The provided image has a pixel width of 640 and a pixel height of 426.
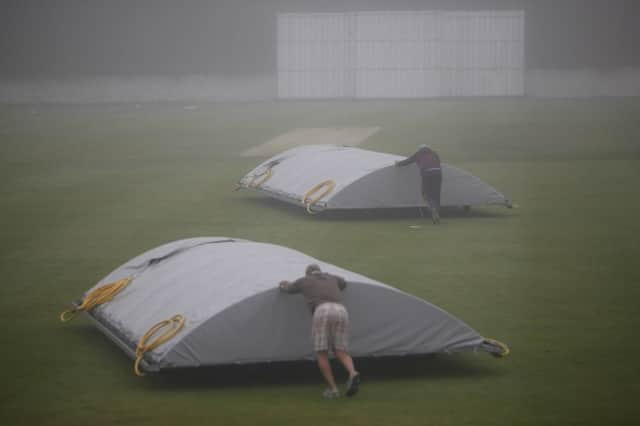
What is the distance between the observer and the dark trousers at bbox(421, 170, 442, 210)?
23.4m

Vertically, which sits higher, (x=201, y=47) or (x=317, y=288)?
(x=201, y=47)

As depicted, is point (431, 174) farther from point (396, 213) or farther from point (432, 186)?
point (396, 213)

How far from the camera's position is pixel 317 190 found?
80.7 feet

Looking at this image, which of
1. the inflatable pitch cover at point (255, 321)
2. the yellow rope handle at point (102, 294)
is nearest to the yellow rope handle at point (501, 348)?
the inflatable pitch cover at point (255, 321)

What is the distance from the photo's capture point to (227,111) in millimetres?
59594

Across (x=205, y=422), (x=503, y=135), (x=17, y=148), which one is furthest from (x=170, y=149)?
(x=205, y=422)

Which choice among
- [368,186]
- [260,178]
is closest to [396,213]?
[368,186]

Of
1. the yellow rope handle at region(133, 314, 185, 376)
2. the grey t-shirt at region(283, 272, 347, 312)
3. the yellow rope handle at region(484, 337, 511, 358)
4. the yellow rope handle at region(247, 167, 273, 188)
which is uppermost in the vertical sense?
the grey t-shirt at region(283, 272, 347, 312)

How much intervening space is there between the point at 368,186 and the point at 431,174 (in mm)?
1470

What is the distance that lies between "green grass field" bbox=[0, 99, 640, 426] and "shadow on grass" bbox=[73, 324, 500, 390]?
3cm

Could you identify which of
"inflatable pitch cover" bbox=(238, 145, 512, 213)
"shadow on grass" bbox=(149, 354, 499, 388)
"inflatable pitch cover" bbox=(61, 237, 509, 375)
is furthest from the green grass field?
"inflatable pitch cover" bbox=(238, 145, 512, 213)

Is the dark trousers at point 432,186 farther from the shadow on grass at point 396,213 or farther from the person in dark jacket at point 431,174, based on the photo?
the shadow on grass at point 396,213

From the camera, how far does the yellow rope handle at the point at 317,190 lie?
24.2 meters

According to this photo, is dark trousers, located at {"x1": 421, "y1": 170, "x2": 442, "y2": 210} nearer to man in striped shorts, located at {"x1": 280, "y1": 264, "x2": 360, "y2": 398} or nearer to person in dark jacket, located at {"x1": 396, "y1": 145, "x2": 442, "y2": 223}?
person in dark jacket, located at {"x1": 396, "y1": 145, "x2": 442, "y2": 223}
